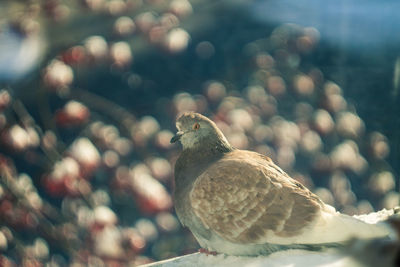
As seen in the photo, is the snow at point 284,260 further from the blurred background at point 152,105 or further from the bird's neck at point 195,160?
the blurred background at point 152,105

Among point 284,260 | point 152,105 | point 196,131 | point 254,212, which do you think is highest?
→ point 196,131

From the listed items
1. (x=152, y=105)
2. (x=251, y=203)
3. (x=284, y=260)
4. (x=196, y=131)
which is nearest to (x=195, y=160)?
(x=196, y=131)

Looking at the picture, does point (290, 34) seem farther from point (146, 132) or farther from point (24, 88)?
point (24, 88)

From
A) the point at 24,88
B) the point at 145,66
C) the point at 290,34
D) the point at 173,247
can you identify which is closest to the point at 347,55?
the point at 290,34

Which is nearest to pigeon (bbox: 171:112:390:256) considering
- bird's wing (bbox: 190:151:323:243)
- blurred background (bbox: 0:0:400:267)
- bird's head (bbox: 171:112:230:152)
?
bird's wing (bbox: 190:151:323:243)

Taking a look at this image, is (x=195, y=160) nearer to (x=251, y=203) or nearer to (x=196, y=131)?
(x=196, y=131)

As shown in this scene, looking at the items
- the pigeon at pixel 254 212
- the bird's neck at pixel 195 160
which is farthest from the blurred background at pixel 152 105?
the pigeon at pixel 254 212
